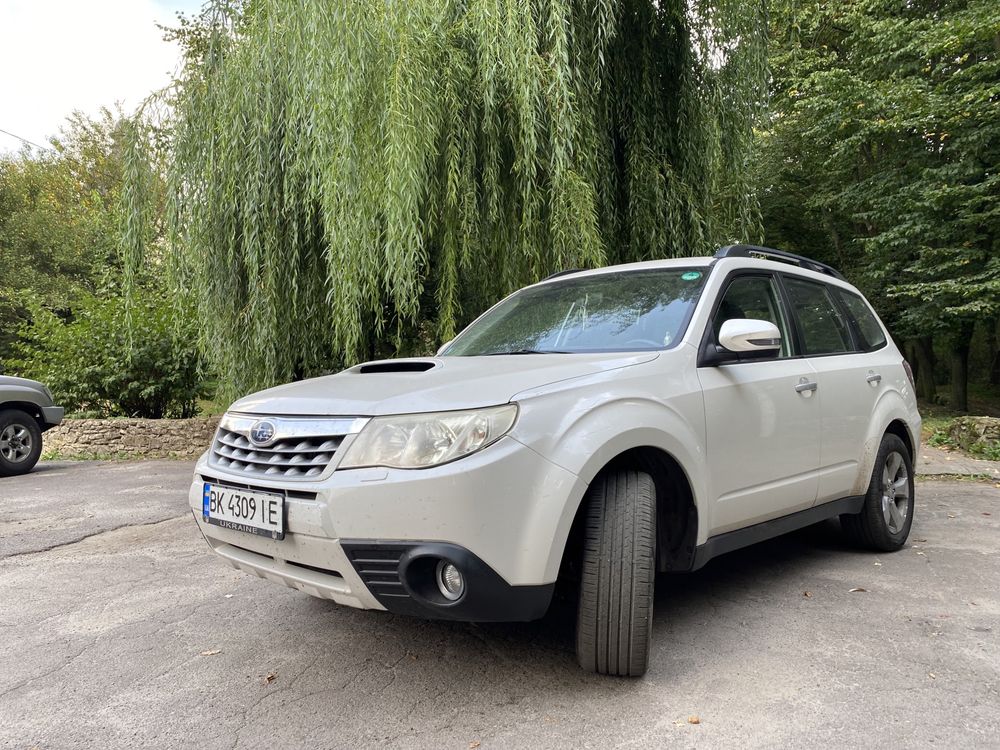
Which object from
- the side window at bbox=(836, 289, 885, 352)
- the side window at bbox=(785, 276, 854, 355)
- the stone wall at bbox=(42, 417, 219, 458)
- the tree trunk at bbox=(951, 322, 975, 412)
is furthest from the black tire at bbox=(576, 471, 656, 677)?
the tree trunk at bbox=(951, 322, 975, 412)

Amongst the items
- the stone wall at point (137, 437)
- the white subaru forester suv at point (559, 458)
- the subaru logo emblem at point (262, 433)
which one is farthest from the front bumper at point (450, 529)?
the stone wall at point (137, 437)

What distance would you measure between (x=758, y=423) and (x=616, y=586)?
121cm

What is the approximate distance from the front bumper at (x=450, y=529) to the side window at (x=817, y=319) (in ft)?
6.88

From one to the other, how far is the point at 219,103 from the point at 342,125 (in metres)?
2.03

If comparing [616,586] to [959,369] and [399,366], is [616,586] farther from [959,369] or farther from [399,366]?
[959,369]

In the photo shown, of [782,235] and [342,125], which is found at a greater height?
[782,235]

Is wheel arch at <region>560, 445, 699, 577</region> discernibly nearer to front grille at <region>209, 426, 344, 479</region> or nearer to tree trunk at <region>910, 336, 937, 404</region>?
front grille at <region>209, 426, 344, 479</region>

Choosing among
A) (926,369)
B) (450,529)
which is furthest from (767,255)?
(926,369)

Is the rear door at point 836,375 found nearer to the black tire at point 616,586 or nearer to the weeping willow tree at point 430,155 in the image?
the black tire at point 616,586

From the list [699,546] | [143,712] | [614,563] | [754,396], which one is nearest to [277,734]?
[143,712]

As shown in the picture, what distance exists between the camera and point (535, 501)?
2.35m

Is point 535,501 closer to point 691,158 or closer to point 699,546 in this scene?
point 699,546

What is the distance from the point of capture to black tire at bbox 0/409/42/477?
8.71 meters

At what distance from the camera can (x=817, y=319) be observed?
4.04 m
